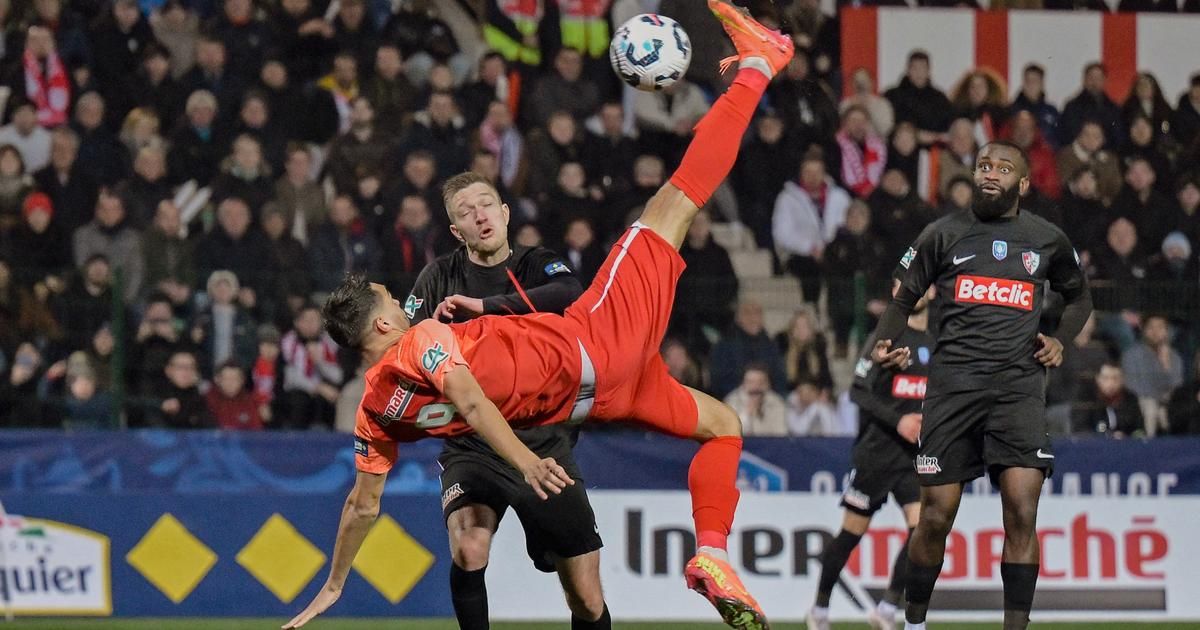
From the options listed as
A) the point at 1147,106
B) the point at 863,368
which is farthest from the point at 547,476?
the point at 1147,106

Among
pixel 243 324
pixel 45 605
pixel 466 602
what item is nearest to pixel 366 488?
pixel 466 602

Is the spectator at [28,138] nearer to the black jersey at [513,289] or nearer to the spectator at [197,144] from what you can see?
the spectator at [197,144]

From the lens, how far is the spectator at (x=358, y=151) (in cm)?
1402

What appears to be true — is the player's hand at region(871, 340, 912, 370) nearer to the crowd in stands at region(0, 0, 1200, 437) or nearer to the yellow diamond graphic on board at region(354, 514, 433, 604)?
the crowd in stands at region(0, 0, 1200, 437)

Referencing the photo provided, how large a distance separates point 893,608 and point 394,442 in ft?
12.4

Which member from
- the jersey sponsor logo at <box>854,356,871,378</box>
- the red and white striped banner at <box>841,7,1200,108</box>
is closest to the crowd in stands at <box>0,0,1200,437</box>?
the red and white striped banner at <box>841,7,1200,108</box>

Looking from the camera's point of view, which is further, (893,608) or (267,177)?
(267,177)

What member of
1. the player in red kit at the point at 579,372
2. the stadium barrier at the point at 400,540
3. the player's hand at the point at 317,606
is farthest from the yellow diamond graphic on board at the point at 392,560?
the player's hand at the point at 317,606

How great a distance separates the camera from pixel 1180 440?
11992 mm

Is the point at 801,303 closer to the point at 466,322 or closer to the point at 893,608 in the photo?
the point at 893,608

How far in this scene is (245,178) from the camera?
1370 centimetres


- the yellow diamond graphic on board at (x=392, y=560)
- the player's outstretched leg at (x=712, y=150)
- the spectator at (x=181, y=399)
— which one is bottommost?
the yellow diamond graphic on board at (x=392, y=560)

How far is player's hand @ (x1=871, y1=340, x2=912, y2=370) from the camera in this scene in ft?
27.2

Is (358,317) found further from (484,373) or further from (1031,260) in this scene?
(1031,260)
